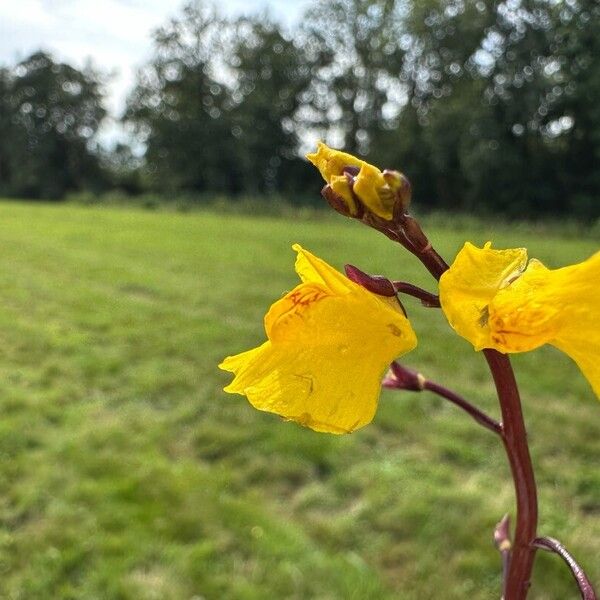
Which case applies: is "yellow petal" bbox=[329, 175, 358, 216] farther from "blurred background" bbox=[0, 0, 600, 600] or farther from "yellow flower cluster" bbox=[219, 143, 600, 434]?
"blurred background" bbox=[0, 0, 600, 600]

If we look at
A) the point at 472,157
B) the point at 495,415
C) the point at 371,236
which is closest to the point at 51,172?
the point at 472,157

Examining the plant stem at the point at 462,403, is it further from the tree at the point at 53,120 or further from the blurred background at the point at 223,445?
the tree at the point at 53,120

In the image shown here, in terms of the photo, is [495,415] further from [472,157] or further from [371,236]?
[472,157]

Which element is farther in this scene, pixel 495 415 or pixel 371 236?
pixel 371 236

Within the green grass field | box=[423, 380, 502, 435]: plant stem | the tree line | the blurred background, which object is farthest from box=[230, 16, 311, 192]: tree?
box=[423, 380, 502, 435]: plant stem

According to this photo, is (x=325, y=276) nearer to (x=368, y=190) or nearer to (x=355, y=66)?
(x=368, y=190)
